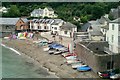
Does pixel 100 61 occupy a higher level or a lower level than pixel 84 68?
higher

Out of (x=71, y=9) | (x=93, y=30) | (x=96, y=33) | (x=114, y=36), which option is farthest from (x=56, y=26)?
(x=114, y=36)

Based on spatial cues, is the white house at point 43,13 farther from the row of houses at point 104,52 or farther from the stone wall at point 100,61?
the stone wall at point 100,61

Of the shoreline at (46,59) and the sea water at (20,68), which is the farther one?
the sea water at (20,68)

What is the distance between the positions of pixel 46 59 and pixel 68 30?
10.4 meters

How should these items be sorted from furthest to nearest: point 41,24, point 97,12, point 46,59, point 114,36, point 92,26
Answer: point 97,12
point 41,24
point 92,26
point 46,59
point 114,36

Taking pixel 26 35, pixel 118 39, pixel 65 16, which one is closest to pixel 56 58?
pixel 118 39

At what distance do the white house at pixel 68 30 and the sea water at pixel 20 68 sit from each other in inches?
344

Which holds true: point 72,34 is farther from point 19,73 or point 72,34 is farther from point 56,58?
point 19,73

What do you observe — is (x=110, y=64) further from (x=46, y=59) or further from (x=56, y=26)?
(x=56, y=26)

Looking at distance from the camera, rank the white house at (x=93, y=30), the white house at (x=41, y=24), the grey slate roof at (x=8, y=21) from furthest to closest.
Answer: the grey slate roof at (x=8, y=21) < the white house at (x=41, y=24) < the white house at (x=93, y=30)

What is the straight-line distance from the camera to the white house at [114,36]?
21630 millimetres

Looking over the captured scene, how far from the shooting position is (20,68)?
23.3 m

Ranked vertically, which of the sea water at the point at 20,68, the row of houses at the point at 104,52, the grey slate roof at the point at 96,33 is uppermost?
the grey slate roof at the point at 96,33

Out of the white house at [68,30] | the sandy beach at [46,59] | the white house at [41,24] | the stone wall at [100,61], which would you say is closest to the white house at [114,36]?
the stone wall at [100,61]
